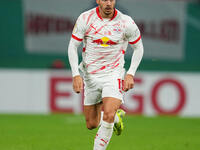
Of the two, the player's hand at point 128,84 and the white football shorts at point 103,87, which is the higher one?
the player's hand at point 128,84

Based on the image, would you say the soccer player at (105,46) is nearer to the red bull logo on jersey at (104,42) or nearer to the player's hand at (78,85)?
the red bull logo on jersey at (104,42)

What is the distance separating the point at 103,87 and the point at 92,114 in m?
0.63

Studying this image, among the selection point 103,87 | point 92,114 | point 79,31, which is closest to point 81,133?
point 92,114

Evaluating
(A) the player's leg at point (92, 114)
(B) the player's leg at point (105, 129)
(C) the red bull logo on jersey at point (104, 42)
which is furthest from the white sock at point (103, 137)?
(C) the red bull logo on jersey at point (104, 42)

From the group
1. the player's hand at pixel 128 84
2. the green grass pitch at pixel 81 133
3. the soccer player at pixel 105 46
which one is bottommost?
the green grass pitch at pixel 81 133

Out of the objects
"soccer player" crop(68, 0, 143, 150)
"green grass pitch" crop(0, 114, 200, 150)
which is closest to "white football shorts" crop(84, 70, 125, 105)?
"soccer player" crop(68, 0, 143, 150)

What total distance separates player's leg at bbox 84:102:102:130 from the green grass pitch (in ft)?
2.16

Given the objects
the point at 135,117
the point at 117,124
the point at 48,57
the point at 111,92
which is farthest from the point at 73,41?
the point at 48,57

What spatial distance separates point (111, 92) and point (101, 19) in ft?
2.93

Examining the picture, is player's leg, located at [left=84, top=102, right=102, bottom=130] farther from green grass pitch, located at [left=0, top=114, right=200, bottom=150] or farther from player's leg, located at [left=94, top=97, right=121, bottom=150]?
player's leg, located at [left=94, top=97, right=121, bottom=150]

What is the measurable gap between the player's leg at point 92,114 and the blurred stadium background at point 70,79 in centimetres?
73

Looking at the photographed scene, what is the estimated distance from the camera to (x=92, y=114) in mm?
7059

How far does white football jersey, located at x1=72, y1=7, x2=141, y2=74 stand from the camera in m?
6.53

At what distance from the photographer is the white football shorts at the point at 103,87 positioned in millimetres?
6441
